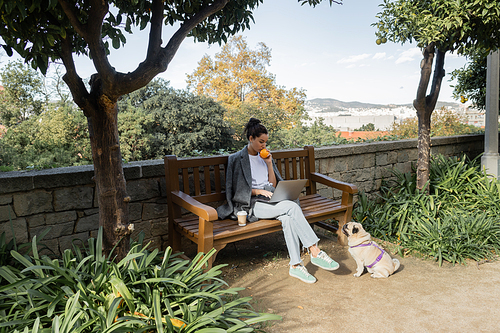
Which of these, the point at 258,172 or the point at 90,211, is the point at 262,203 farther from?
the point at 90,211

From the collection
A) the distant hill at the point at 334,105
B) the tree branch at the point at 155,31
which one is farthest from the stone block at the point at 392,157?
the distant hill at the point at 334,105

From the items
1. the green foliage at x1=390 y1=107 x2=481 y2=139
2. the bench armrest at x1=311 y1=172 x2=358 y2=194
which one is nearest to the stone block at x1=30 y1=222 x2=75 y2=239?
the bench armrest at x1=311 y1=172 x2=358 y2=194

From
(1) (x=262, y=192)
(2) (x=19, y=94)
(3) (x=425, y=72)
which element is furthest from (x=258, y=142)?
(2) (x=19, y=94)

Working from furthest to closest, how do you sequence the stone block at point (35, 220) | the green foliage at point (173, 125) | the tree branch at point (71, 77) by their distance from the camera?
the green foliage at point (173, 125)
the stone block at point (35, 220)
the tree branch at point (71, 77)

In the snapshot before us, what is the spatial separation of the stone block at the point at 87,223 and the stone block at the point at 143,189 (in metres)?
0.35

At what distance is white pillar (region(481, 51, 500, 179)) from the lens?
5.02m

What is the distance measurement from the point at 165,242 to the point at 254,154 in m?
1.21

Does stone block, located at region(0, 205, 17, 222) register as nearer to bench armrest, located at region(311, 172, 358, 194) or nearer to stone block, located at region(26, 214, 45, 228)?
stone block, located at region(26, 214, 45, 228)

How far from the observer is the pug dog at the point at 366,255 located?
2789 mm

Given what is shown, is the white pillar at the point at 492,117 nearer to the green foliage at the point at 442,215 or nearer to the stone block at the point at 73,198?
the green foliage at the point at 442,215

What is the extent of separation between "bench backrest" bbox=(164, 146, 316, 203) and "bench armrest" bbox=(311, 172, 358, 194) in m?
0.11

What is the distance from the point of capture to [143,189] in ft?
9.86

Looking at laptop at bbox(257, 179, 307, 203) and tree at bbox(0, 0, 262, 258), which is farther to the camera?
laptop at bbox(257, 179, 307, 203)

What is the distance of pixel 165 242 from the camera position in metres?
3.19
